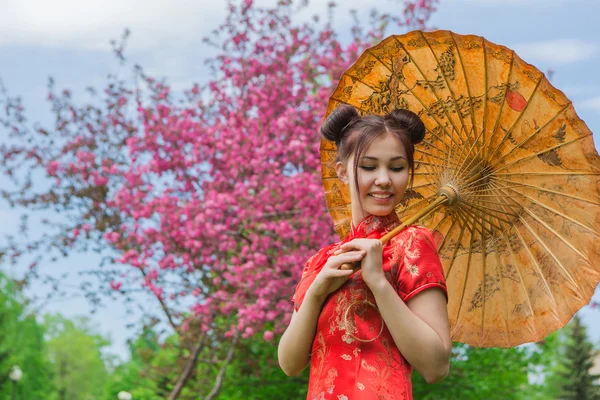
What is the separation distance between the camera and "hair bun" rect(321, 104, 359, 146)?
2637 millimetres

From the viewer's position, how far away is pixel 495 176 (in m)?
3.05

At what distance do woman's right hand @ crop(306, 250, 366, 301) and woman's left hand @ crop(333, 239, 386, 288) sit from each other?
0.02 meters

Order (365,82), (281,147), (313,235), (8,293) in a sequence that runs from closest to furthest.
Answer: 1. (365,82)
2. (313,235)
3. (281,147)
4. (8,293)

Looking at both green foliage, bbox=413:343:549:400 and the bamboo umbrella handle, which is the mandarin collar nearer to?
the bamboo umbrella handle

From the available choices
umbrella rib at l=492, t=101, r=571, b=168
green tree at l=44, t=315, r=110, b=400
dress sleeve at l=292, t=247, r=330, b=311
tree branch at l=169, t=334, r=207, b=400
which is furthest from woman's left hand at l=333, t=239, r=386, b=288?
green tree at l=44, t=315, r=110, b=400

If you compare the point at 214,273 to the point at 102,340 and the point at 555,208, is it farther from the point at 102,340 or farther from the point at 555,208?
the point at 102,340

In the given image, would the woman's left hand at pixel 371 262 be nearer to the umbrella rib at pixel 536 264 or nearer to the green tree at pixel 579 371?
the umbrella rib at pixel 536 264

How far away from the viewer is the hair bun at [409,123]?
2.57 m

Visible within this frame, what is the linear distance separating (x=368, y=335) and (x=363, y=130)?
67 cm

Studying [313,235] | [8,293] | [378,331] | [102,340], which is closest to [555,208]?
[378,331]

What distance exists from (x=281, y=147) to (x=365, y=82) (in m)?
5.98

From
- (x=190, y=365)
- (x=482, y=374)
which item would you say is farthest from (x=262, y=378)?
(x=482, y=374)

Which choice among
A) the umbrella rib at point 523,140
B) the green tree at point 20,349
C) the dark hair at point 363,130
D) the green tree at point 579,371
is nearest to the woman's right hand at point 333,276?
the dark hair at point 363,130

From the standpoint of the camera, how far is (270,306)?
334 inches
